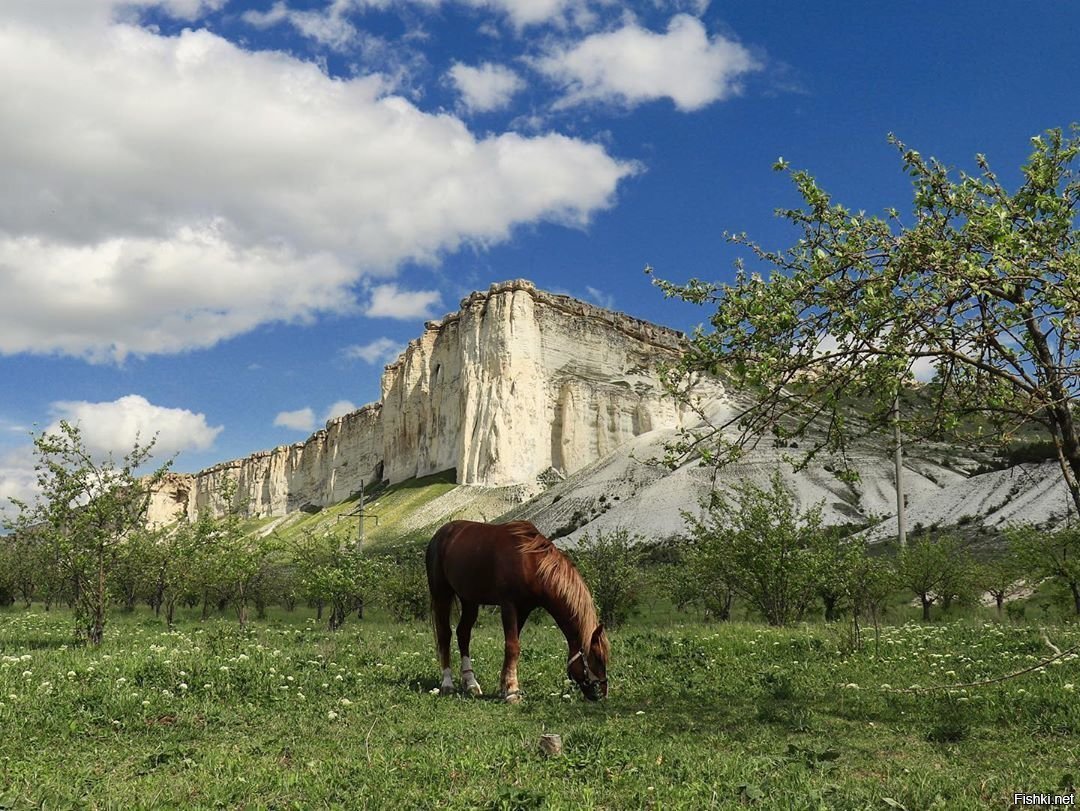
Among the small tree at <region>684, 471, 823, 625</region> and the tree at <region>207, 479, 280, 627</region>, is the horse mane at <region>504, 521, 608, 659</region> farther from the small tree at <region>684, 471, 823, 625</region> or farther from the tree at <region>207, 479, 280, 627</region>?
the tree at <region>207, 479, 280, 627</region>

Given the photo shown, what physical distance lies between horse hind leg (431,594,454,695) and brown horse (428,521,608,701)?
15 millimetres

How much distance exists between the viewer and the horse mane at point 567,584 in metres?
10.7

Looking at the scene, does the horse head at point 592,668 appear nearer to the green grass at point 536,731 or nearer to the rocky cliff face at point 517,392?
the green grass at point 536,731

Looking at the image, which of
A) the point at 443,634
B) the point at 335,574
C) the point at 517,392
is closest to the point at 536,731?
the point at 443,634

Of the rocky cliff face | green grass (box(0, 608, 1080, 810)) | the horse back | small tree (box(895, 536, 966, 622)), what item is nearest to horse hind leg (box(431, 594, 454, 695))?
the horse back

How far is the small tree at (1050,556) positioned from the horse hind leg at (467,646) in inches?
1045

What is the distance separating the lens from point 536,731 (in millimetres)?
8492

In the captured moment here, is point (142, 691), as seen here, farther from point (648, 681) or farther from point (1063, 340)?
point (1063, 340)

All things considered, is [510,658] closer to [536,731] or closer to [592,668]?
[592,668]

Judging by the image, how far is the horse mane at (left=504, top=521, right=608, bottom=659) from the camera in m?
10.7

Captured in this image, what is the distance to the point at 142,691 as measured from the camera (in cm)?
952

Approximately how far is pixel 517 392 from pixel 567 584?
116 meters

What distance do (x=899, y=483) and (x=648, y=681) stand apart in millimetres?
44252

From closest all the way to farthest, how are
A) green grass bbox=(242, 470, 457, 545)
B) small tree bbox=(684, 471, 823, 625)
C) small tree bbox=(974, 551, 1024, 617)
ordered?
small tree bbox=(684, 471, 823, 625), small tree bbox=(974, 551, 1024, 617), green grass bbox=(242, 470, 457, 545)
